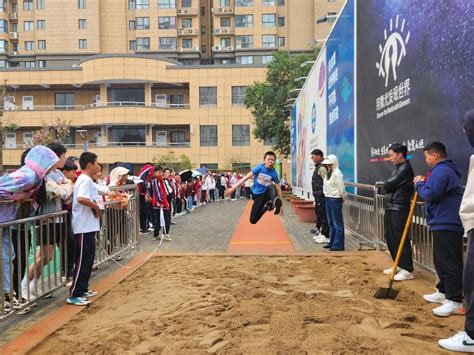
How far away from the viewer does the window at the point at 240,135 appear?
50062mm

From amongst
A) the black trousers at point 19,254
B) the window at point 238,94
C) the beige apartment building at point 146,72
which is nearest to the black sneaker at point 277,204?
the black trousers at point 19,254

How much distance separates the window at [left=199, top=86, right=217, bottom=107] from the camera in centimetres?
4969

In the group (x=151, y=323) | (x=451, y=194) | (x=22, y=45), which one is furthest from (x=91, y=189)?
(x=22, y=45)

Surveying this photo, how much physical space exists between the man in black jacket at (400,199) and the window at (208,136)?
4436 centimetres

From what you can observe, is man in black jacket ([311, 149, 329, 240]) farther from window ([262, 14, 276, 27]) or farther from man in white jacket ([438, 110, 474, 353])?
window ([262, 14, 276, 27])

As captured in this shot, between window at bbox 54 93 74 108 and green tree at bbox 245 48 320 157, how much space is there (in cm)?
2563

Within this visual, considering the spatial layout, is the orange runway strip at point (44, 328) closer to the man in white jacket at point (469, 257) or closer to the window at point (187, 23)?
the man in white jacket at point (469, 257)

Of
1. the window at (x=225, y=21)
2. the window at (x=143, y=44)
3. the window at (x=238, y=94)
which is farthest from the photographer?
the window at (x=225, y=21)

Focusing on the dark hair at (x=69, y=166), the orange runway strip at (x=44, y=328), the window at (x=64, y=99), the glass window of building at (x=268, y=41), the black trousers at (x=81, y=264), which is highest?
the glass window of building at (x=268, y=41)

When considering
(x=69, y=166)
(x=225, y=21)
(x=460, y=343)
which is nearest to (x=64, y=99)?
(x=225, y=21)

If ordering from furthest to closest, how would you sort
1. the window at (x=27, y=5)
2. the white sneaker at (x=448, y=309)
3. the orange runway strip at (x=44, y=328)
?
the window at (x=27, y=5) → the white sneaker at (x=448, y=309) → the orange runway strip at (x=44, y=328)

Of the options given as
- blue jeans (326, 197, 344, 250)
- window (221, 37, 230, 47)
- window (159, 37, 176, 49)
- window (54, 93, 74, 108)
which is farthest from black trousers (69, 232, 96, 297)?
window (221, 37, 230, 47)

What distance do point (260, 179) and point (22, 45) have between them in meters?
62.6

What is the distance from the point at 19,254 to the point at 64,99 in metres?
49.9
